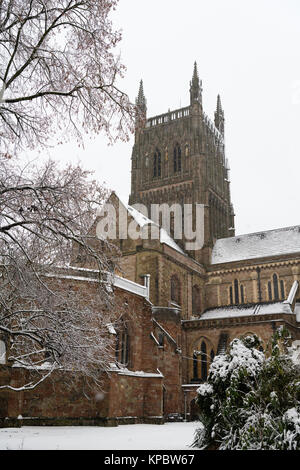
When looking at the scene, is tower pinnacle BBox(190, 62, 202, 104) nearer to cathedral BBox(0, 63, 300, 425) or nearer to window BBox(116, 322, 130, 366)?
cathedral BBox(0, 63, 300, 425)

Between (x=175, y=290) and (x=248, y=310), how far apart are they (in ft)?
20.4

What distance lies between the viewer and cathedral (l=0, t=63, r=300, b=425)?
872 inches

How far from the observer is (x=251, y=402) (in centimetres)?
1090

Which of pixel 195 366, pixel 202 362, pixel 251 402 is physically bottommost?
pixel 251 402

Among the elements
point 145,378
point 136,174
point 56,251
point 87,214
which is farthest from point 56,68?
point 136,174

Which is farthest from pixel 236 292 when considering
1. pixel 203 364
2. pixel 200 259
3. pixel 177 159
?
pixel 177 159

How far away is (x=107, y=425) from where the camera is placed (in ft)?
70.5

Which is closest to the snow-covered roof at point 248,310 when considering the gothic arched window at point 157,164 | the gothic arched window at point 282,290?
the gothic arched window at point 282,290

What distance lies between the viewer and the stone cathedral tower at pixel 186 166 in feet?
159

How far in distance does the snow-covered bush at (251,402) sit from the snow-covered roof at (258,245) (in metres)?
29.5

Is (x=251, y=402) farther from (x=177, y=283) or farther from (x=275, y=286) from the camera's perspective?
(x=275, y=286)
